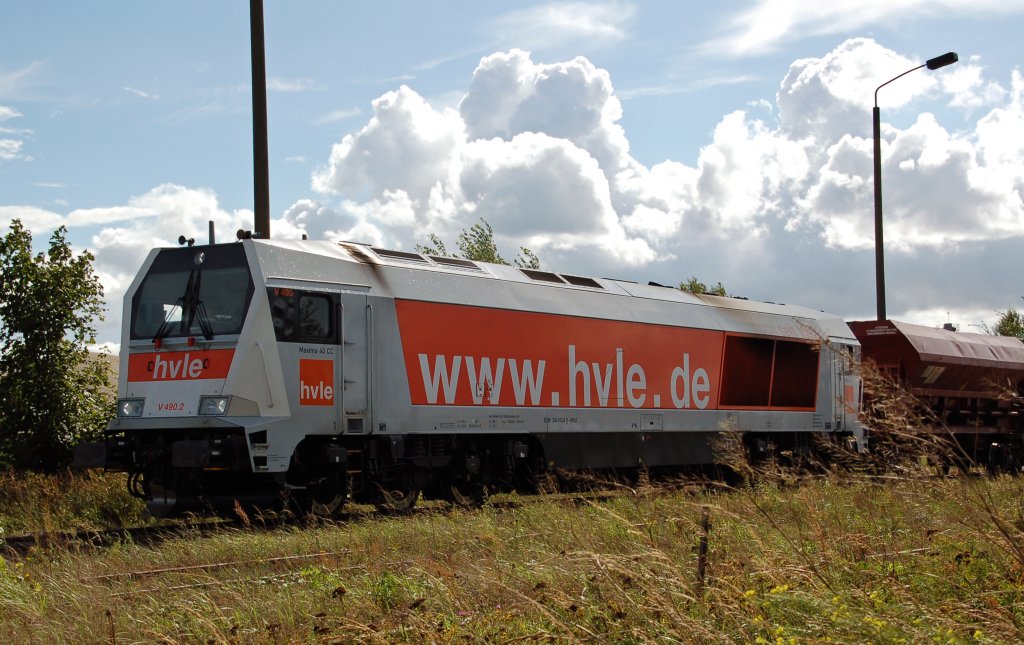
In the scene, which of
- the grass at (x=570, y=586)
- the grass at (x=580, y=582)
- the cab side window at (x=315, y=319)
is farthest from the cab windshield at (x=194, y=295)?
the grass at (x=570, y=586)

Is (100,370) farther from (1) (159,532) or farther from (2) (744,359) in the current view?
(2) (744,359)

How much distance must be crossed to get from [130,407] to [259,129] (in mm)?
5240

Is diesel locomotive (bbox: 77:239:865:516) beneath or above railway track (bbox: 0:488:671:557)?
above

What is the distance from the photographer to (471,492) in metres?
14.0

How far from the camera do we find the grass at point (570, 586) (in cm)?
554

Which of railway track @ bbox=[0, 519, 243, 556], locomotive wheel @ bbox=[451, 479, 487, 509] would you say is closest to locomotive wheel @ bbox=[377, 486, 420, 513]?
locomotive wheel @ bbox=[451, 479, 487, 509]

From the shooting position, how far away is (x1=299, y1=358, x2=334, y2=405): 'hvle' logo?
39.7 feet

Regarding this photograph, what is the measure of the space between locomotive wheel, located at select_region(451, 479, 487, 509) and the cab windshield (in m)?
3.62

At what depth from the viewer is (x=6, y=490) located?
1466cm

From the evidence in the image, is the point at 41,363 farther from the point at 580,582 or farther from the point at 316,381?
the point at 580,582

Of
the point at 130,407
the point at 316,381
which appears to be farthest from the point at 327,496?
the point at 130,407

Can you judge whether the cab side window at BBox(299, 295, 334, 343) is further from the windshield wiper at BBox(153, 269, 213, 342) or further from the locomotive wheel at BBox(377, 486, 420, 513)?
→ the locomotive wheel at BBox(377, 486, 420, 513)

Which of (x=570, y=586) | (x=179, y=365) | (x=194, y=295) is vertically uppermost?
(x=194, y=295)

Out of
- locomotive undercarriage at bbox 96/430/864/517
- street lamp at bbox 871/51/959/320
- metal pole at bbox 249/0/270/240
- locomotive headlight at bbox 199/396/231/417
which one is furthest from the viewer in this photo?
street lamp at bbox 871/51/959/320
